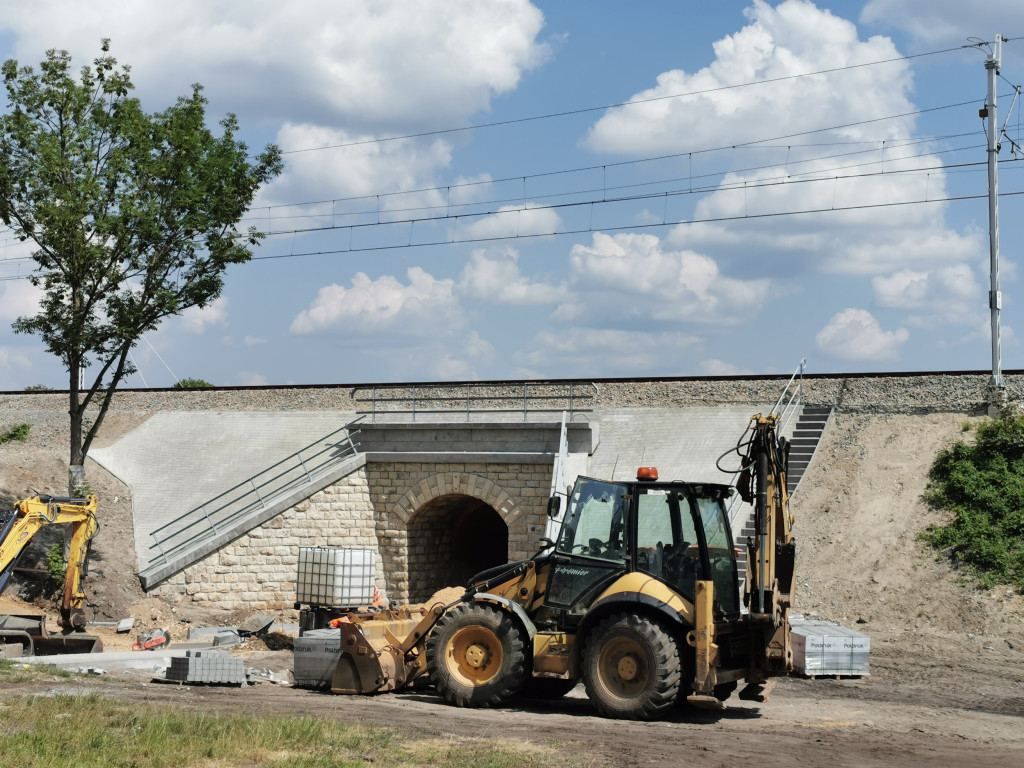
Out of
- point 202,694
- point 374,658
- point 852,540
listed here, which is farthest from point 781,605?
point 852,540

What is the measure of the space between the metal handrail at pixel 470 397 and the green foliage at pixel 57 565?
25.6 ft

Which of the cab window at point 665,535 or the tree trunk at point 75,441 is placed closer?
the cab window at point 665,535

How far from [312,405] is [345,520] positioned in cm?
765

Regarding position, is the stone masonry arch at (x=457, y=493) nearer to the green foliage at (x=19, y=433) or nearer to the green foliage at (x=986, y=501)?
the green foliage at (x=986, y=501)

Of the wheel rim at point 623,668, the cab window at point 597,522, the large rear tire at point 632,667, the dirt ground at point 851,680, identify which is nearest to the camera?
the dirt ground at point 851,680

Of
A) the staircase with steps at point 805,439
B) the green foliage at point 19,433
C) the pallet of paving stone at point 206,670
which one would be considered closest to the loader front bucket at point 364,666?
the pallet of paving stone at point 206,670

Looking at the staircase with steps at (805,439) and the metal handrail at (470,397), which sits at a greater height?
the metal handrail at (470,397)

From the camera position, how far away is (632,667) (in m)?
11.5

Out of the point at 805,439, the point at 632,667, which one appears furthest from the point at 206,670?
the point at 805,439

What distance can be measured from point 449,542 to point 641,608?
1572 cm

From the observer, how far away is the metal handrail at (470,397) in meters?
27.2

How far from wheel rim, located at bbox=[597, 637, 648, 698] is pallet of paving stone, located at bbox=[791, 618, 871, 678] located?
429 cm

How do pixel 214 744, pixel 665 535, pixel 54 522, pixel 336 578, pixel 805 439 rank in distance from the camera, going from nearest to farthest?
1. pixel 214 744
2. pixel 665 535
3. pixel 336 578
4. pixel 54 522
5. pixel 805 439

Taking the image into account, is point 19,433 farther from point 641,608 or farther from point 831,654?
point 641,608
